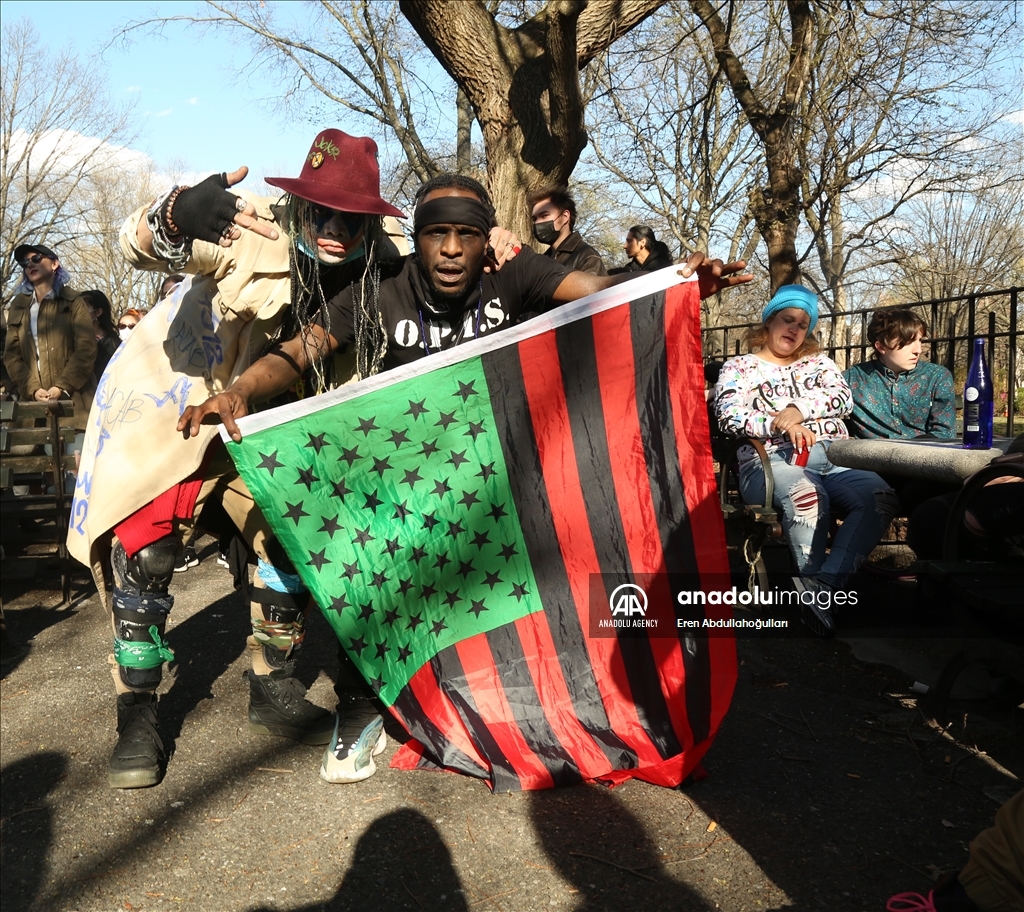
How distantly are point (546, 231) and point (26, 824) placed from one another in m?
4.69

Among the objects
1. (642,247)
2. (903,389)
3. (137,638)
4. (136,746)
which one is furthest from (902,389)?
(136,746)

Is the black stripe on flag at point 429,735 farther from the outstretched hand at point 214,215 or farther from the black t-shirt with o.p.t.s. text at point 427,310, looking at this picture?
the outstretched hand at point 214,215

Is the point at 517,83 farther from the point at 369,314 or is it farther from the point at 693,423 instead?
the point at 693,423

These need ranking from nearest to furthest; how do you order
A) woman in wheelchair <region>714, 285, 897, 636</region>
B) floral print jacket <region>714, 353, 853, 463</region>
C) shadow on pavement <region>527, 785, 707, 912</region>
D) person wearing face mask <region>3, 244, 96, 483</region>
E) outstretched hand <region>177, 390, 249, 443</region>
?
shadow on pavement <region>527, 785, 707, 912</region> < outstretched hand <region>177, 390, 249, 443</region> < woman in wheelchair <region>714, 285, 897, 636</region> < floral print jacket <region>714, 353, 853, 463</region> < person wearing face mask <region>3, 244, 96, 483</region>

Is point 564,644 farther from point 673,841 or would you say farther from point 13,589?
point 13,589

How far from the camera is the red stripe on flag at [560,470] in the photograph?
310 centimetres

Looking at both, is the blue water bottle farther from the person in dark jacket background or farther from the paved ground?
the person in dark jacket background

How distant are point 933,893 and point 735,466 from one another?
3.68 meters

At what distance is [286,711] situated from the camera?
11.6 feet

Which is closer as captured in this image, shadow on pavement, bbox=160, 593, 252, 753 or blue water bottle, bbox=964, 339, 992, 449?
shadow on pavement, bbox=160, 593, 252, 753

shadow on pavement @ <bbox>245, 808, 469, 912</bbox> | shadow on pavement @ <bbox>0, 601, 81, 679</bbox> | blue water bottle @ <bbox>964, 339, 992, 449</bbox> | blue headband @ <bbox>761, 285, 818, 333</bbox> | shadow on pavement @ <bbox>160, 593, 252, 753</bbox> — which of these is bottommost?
shadow on pavement @ <bbox>245, 808, 469, 912</bbox>

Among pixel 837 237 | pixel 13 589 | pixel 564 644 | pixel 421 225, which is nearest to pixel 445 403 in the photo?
pixel 421 225

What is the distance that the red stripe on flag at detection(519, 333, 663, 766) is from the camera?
3.10m

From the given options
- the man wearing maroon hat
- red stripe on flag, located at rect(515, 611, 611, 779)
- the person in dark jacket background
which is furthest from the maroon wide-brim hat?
the person in dark jacket background
